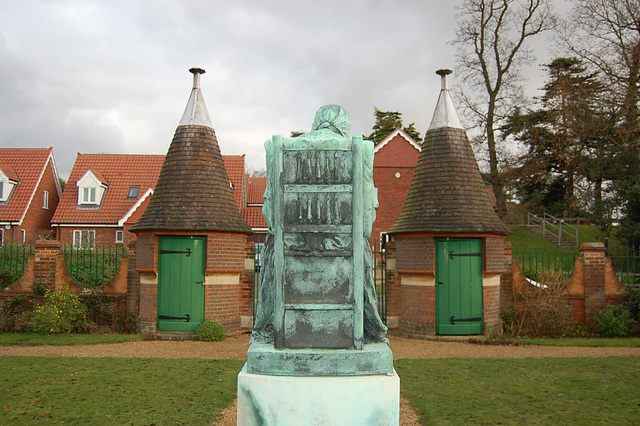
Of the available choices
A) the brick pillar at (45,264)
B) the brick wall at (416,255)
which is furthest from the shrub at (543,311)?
the brick pillar at (45,264)

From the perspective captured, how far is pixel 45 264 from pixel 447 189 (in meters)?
9.22

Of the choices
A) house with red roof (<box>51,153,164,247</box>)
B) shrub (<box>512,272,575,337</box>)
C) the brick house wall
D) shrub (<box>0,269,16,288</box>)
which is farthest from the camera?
house with red roof (<box>51,153,164,247</box>)

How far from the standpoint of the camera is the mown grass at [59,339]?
982 centimetres

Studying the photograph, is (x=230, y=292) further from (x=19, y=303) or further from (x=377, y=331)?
(x=377, y=331)

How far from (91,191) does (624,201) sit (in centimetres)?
2532

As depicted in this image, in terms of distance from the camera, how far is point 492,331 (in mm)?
10727

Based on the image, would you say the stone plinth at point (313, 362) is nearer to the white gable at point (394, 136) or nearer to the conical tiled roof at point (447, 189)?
the conical tiled roof at point (447, 189)

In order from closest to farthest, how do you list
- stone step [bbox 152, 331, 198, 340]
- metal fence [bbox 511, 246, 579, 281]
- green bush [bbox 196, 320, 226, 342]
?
green bush [bbox 196, 320, 226, 342] < stone step [bbox 152, 331, 198, 340] < metal fence [bbox 511, 246, 579, 281]

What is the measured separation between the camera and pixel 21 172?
28.3 meters

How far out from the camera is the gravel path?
904 centimetres

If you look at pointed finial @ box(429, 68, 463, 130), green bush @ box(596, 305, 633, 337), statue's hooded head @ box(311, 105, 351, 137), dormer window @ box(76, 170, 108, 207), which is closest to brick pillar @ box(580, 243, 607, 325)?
green bush @ box(596, 305, 633, 337)

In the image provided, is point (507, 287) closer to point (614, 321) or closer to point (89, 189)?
point (614, 321)

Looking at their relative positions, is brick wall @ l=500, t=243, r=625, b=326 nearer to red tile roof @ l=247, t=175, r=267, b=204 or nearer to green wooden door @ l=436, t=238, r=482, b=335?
green wooden door @ l=436, t=238, r=482, b=335

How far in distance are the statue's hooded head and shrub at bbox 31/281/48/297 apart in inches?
378
